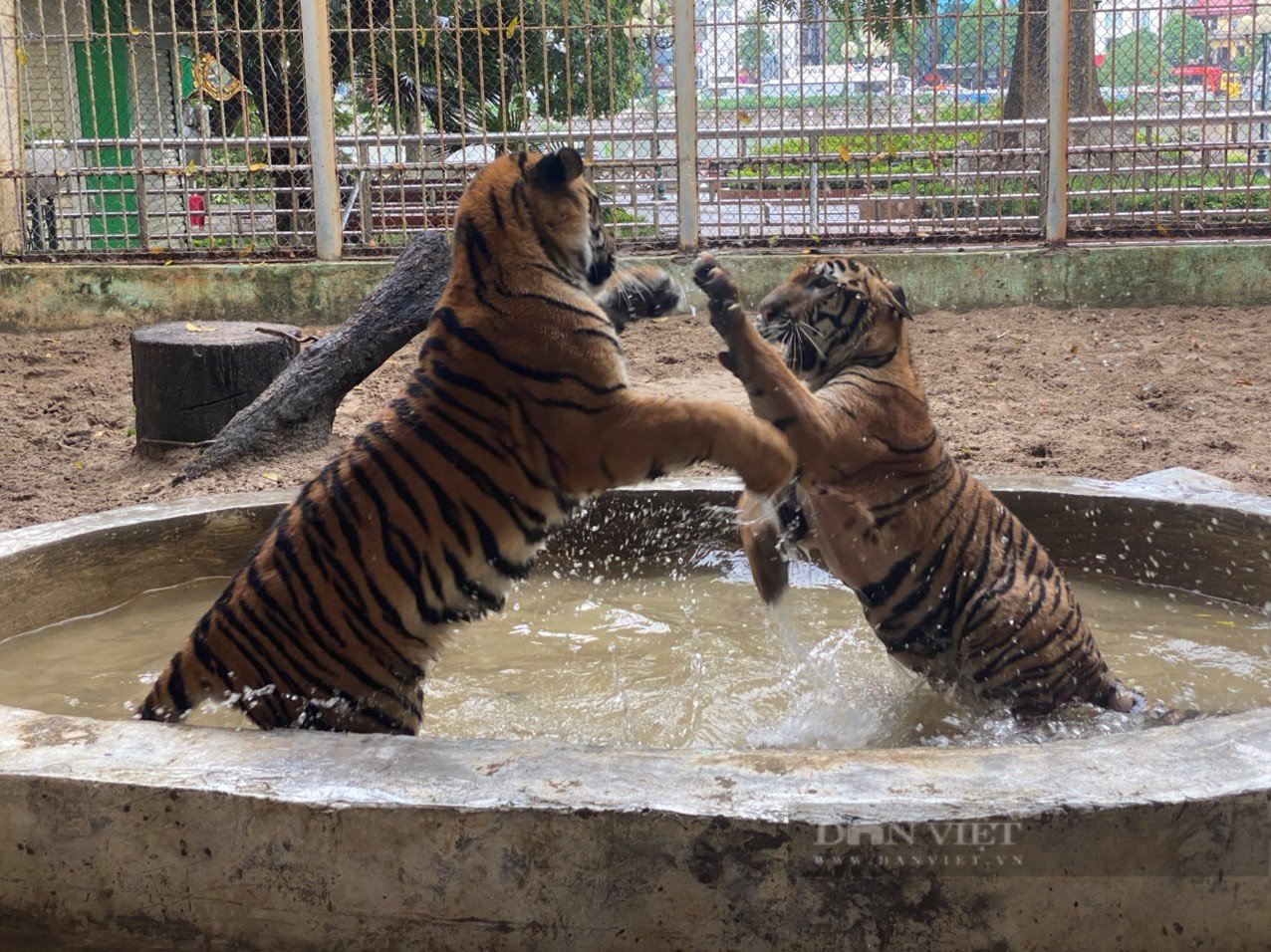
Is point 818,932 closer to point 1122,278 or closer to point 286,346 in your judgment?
point 286,346

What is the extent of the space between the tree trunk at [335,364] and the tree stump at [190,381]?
29 cm

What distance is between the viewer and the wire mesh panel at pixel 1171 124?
32.1 feet

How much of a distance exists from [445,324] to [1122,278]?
24.6 ft

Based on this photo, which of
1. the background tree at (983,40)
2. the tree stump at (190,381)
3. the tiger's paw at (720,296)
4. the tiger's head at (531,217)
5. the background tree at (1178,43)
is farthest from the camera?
the background tree at (1178,43)

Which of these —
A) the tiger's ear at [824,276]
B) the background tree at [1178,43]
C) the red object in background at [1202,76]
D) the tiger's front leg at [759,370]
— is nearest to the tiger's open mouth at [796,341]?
the tiger's ear at [824,276]

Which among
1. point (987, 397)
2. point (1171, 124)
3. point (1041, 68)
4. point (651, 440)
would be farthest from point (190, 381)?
point (1171, 124)

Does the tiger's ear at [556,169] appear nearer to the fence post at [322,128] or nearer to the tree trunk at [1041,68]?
the fence post at [322,128]

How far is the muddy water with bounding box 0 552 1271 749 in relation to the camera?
3.65 metres

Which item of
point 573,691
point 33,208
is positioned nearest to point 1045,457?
point 573,691

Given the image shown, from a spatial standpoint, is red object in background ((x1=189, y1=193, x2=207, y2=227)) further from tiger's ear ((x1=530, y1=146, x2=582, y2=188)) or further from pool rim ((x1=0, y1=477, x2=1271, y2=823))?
pool rim ((x1=0, y1=477, x2=1271, y2=823))

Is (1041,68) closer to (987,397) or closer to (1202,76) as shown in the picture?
(1202,76)

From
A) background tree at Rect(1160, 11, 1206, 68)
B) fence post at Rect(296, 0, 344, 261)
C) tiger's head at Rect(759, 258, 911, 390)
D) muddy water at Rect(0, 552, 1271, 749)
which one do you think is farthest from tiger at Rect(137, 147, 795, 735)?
background tree at Rect(1160, 11, 1206, 68)

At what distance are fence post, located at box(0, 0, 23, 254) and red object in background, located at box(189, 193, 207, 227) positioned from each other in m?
1.31

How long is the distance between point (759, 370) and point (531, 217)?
706 millimetres
